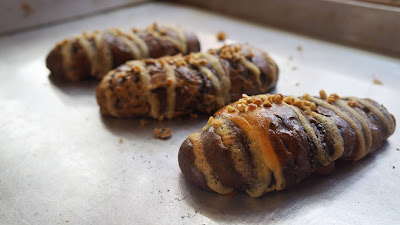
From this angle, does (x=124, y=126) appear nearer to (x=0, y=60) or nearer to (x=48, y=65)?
(x=48, y=65)

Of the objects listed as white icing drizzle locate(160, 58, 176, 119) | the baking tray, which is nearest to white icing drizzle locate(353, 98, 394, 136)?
the baking tray

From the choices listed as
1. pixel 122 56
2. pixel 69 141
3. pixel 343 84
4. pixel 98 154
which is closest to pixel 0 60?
pixel 122 56

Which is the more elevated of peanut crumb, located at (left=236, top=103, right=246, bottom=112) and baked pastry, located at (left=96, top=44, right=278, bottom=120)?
peanut crumb, located at (left=236, top=103, right=246, bottom=112)

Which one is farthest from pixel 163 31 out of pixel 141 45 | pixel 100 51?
pixel 100 51

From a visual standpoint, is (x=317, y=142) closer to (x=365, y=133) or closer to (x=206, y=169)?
(x=365, y=133)

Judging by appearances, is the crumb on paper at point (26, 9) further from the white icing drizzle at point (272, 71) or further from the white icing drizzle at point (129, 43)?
the white icing drizzle at point (272, 71)

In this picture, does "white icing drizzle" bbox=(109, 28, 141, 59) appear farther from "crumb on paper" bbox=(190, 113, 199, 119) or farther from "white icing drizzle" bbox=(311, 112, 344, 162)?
"white icing drizzle" bbox=(311, 112, 344, 162)
